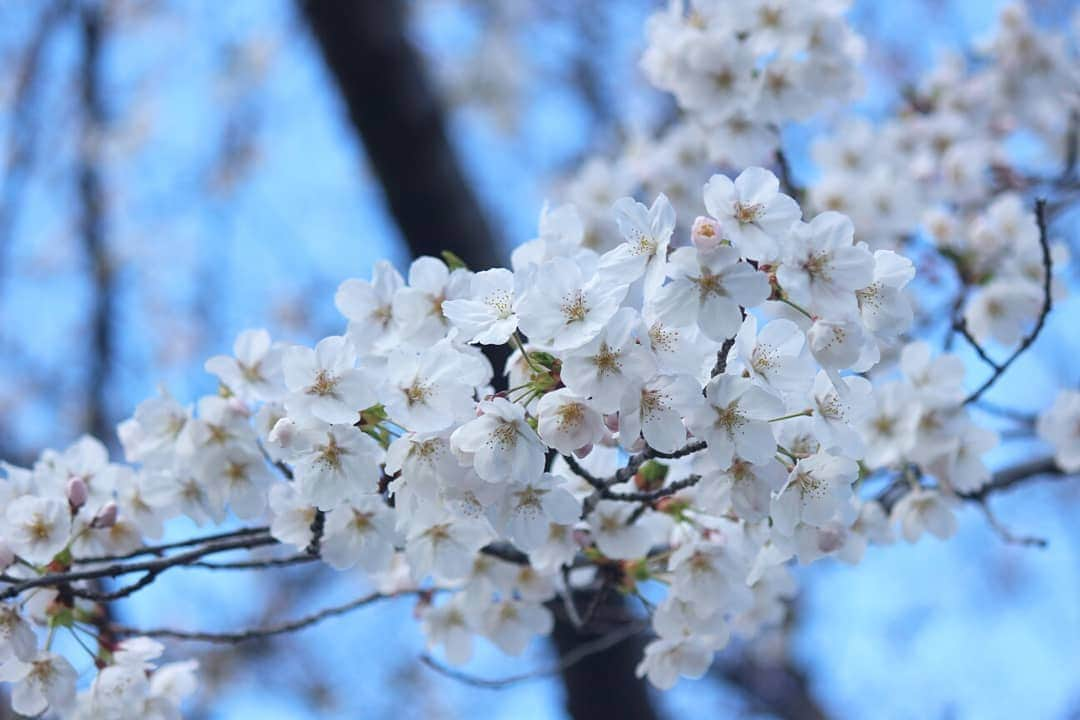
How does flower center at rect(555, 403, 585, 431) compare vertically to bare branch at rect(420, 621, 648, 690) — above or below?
above

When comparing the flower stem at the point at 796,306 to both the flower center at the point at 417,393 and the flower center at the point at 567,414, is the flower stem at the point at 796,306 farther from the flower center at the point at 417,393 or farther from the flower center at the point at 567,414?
the flower center at the point at 417,393

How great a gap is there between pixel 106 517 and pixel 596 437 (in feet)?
2.97

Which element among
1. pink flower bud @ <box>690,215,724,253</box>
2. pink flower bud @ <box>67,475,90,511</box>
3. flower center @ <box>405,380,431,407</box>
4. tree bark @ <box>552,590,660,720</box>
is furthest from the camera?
tree bark @ <box>552,590,660,720</box>

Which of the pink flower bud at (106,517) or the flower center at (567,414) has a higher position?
the flower center at (567,414)

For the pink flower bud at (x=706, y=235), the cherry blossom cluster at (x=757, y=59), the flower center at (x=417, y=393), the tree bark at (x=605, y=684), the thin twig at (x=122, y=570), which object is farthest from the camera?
the tree bark at (x=605, y=684)

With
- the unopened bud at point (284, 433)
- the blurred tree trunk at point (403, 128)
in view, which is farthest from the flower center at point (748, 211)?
the blurred tree trunk at point (403, 128)

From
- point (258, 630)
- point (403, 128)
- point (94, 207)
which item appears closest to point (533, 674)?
point (258, 630)

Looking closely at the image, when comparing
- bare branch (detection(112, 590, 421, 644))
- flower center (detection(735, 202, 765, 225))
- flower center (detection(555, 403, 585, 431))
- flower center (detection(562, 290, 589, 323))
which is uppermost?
flower center (detection(735, 202, 765, 225))

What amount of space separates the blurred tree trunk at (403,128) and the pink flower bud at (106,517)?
1924 millimetres

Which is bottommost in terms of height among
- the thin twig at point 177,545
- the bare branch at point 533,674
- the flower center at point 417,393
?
the bare branch at point 533,674

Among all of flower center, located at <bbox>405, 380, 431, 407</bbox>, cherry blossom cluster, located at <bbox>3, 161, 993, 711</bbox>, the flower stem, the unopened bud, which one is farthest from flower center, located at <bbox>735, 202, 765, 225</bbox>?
the unopened bud

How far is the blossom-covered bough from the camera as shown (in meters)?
1.16

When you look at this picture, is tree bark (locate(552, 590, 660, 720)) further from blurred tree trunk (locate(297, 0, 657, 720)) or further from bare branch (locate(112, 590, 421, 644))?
bare branch (locate(112, 590, 421, 644))

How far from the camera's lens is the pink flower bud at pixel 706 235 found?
1109 millimetres
